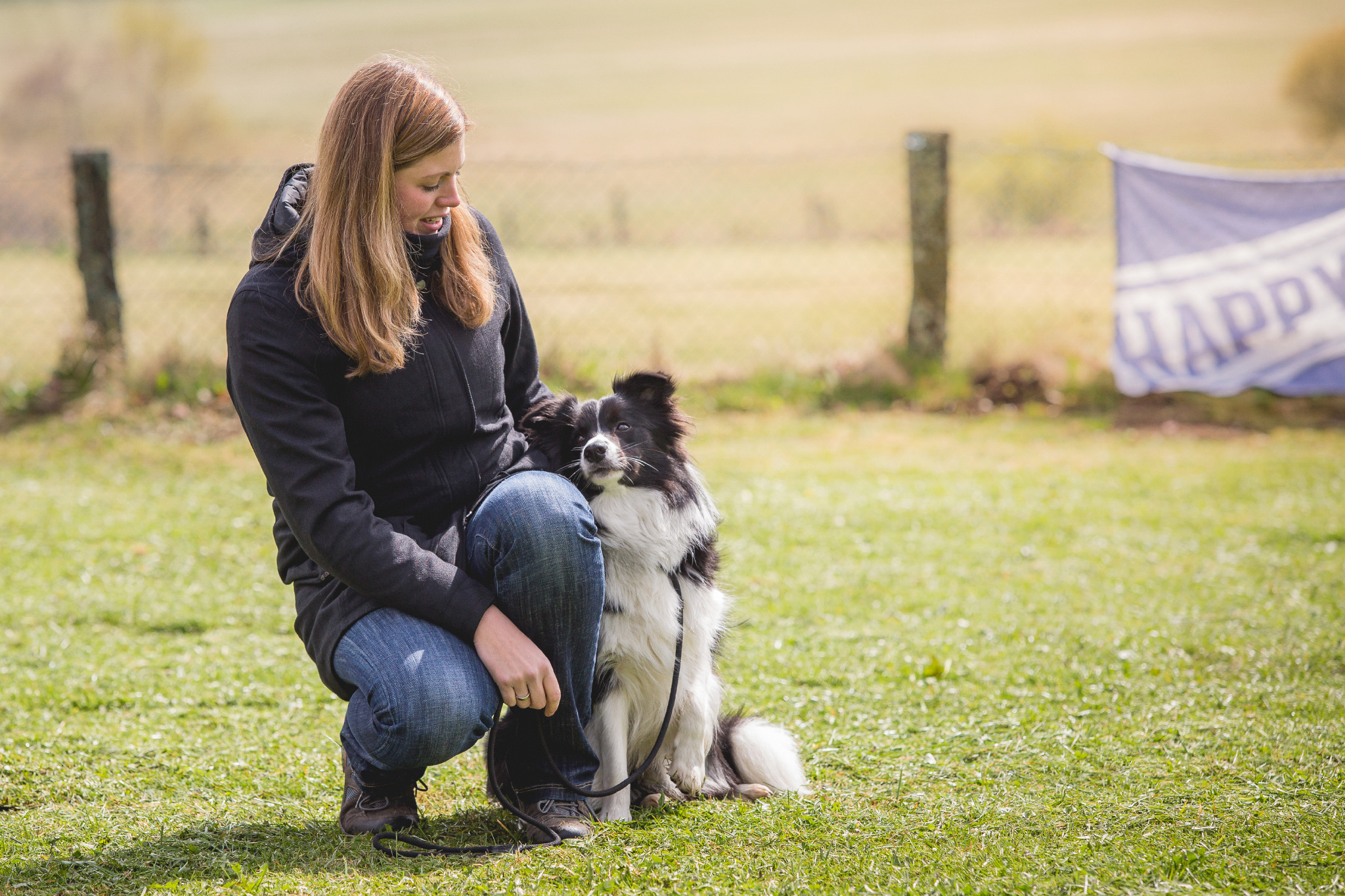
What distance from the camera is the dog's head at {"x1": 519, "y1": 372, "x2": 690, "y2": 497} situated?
105 inches

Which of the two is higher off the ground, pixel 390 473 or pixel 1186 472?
pixel 390 473

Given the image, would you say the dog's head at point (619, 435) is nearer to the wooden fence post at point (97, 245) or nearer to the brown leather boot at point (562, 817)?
the brown leather boot at point (562, 817)

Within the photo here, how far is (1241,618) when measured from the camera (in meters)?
3.95

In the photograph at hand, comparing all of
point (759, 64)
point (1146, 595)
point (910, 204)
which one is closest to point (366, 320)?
point (1146, 595)

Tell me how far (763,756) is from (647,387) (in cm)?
98

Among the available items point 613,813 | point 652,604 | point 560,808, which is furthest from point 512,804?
point 652,604

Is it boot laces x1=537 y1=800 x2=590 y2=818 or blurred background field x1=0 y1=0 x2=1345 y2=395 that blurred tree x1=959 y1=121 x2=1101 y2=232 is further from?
boot laces x1=537 y1=800 x2=590 y2=818

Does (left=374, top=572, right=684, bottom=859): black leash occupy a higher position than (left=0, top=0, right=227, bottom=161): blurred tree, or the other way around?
(left=0, top=0, right=227, bottom=161): blurred tree

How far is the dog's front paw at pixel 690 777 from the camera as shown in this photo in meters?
2.71

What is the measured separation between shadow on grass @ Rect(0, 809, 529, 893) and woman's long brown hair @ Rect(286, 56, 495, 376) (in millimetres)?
1036

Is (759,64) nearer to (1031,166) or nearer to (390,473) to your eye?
(1031,166)

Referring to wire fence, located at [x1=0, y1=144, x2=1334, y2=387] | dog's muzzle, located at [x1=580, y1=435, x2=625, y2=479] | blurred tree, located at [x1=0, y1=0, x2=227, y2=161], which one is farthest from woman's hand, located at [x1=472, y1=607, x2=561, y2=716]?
blurred tree, located at [x1=0, y1=0, x2=227, y2=161]

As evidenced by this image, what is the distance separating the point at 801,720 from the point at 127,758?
1880 millimetres

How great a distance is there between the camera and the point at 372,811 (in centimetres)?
250
